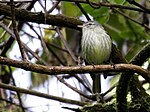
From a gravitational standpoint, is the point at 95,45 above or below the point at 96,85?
above

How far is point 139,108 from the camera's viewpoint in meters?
2.32

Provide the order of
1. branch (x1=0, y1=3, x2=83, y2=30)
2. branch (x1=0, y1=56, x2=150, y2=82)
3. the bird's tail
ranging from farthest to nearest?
the bird's tail
branch (x1=0, y1=3, x2=83, y2=30)
branch (x1=0, y1=56, x2=150, y2=82)

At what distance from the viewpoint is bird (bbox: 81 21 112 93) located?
125 inches

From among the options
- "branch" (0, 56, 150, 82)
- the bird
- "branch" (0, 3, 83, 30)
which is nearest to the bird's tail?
the bird

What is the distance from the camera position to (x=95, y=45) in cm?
327

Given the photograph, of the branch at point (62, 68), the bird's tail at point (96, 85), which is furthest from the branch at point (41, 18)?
the branch at point (62, 68)

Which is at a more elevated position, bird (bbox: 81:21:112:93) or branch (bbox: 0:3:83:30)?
bird (bbox: 81:21:112:93)

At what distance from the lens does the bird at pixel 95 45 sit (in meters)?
3.17

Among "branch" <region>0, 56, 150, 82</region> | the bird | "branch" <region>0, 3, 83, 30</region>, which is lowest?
"branch" <region>0, 56, 150, 82</region>

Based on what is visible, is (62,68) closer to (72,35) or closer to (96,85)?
(96,85)

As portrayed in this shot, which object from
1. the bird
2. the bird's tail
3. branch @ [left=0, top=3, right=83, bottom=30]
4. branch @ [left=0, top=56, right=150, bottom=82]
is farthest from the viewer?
the bird

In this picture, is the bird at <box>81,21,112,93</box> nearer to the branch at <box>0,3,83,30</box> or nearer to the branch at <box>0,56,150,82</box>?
the branch at <box>0,3,83,30</box>

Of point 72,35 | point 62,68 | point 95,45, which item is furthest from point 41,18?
point 72,35

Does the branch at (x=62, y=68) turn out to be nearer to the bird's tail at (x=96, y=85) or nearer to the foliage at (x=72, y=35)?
the foliage at (x=72, y=35)
